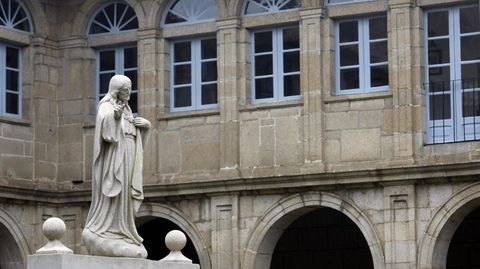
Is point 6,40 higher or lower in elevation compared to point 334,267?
higher

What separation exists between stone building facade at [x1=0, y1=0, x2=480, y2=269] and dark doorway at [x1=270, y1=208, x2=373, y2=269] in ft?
0.07

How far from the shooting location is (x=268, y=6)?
28.5 meters

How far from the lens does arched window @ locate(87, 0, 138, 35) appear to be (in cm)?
2978

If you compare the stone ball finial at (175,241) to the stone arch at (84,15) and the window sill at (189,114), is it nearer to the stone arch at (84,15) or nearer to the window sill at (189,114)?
the window sill at (189,114)

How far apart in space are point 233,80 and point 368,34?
2.19 meters

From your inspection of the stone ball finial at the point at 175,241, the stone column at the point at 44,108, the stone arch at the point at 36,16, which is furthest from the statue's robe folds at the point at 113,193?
the stone arch at the point at 36,16

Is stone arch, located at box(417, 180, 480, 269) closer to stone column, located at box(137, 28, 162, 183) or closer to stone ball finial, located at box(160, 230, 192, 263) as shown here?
stone column, located at box(137, 28, 162, 183)

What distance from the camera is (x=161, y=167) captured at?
94.9 feet

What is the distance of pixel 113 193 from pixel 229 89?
31.3 feet

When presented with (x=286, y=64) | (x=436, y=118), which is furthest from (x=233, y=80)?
(x=436, y=118)

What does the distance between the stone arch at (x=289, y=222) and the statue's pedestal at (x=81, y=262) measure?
8.56 meters

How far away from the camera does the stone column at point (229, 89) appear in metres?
28.3

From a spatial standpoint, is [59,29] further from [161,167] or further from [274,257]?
[274,257]

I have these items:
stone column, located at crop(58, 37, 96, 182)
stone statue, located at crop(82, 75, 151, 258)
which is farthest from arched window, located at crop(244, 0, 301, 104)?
stone statue, located at crop(82, 75, 151, 258)
